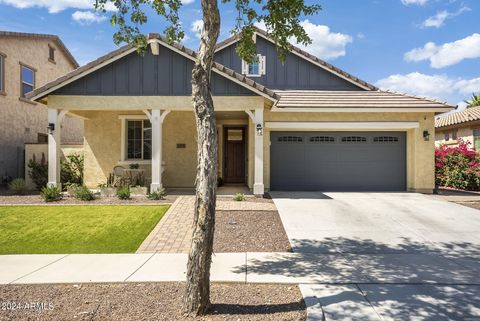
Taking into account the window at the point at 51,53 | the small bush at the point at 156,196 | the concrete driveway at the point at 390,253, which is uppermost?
the window at the point at 51,53

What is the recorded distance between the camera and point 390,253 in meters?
6.26

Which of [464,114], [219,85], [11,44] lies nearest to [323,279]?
[219,85]

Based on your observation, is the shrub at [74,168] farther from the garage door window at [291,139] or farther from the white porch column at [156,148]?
the garage door window at [291,139]

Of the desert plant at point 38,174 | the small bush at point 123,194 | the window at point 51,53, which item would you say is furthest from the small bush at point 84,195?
the window at point 51,53

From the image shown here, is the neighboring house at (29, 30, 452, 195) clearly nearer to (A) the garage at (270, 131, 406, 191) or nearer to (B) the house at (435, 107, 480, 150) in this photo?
(A) the garage at (270, 131, 406, 191)

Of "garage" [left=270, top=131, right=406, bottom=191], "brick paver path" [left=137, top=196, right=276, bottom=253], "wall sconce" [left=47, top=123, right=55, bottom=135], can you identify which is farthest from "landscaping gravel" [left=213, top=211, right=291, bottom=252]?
"wall sconce" [left=47, top=123, right=55, bottom=135]

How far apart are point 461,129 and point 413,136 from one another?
8991mm

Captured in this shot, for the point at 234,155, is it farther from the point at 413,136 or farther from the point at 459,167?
the point at 459,167

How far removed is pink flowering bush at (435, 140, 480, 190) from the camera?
15539 millimetres

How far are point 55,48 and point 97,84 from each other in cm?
1120

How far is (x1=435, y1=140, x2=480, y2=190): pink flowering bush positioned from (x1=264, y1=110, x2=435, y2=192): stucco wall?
3.33 meters

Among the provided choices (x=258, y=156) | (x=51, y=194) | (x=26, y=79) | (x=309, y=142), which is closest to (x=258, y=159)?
(x=258, y=156)

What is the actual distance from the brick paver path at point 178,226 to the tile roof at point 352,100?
16.3ft

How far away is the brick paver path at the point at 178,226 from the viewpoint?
6.70m
